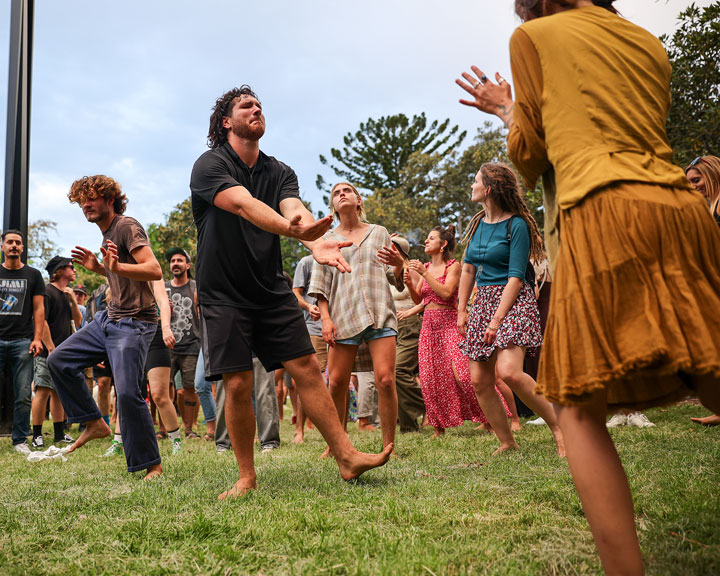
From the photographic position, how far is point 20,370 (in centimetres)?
823

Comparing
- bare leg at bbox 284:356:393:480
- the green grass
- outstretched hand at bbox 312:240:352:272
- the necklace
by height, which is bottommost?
the green grass

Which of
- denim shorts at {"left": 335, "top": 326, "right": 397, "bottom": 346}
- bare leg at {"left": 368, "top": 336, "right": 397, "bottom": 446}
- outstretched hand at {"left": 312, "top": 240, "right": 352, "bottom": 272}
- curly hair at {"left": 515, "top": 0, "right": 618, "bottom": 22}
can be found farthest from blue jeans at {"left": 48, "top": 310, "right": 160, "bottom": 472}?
curly hair at {"left": 515, "top": 0, "right": 618, "bottom": 22}

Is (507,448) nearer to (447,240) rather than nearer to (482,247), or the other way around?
(482,247)

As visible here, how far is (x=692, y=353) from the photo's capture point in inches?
65.7

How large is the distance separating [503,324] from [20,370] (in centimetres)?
645

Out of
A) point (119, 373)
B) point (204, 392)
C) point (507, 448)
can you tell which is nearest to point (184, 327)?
point (204, 392)

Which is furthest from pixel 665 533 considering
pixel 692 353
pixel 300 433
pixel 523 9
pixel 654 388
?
pixel 300 433

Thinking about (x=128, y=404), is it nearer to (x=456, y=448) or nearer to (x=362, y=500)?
(x=362, y=500)

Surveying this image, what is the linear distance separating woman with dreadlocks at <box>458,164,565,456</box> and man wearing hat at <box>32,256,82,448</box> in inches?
237

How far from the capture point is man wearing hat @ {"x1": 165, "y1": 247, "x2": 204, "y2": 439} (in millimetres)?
8953

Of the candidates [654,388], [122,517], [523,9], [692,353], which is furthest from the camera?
[122,517]

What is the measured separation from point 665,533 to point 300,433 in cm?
547

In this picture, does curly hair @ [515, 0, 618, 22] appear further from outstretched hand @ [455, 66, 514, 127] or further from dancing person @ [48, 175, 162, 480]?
dancing person @ [48, 175, 162, 480]

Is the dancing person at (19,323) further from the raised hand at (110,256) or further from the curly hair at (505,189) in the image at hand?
the curly hair at (505,189)
